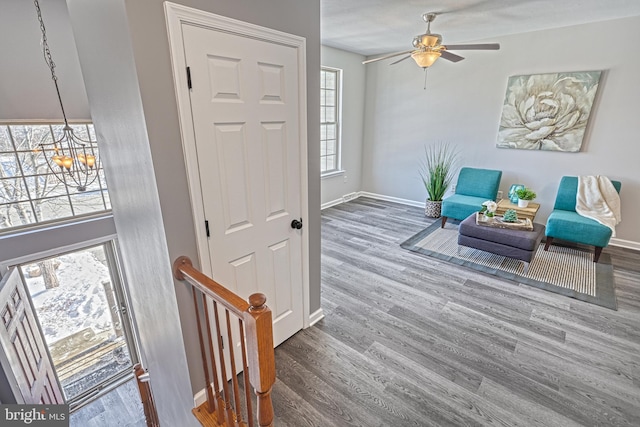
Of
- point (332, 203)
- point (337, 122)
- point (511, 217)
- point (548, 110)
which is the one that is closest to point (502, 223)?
point (511, 217)

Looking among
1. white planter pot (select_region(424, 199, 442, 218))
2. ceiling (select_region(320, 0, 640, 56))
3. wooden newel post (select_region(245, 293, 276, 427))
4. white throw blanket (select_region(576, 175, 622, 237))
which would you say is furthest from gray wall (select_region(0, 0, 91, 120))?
white throw blanket (select_region(576, 175, 622, 237))

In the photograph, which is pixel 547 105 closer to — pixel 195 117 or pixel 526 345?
pixel 526 345

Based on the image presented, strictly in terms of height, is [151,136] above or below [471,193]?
above

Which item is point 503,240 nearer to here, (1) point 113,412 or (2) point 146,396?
(2) point 146,396

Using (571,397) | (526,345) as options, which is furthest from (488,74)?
(571,397)

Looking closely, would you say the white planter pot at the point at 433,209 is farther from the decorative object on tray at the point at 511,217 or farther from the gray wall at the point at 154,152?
the gray wall at the point at 154,152

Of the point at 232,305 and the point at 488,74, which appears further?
the point at 488,74

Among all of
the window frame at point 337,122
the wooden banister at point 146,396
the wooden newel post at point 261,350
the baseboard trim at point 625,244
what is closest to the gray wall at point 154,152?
the wooden banister at point 146,396

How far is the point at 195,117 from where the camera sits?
4.79 ft

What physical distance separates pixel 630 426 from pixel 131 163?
313cm

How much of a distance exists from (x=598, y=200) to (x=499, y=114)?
1723 mm

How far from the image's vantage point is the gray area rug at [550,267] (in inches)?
115

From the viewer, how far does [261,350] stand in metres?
1.12

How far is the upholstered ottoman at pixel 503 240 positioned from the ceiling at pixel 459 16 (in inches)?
90.8
